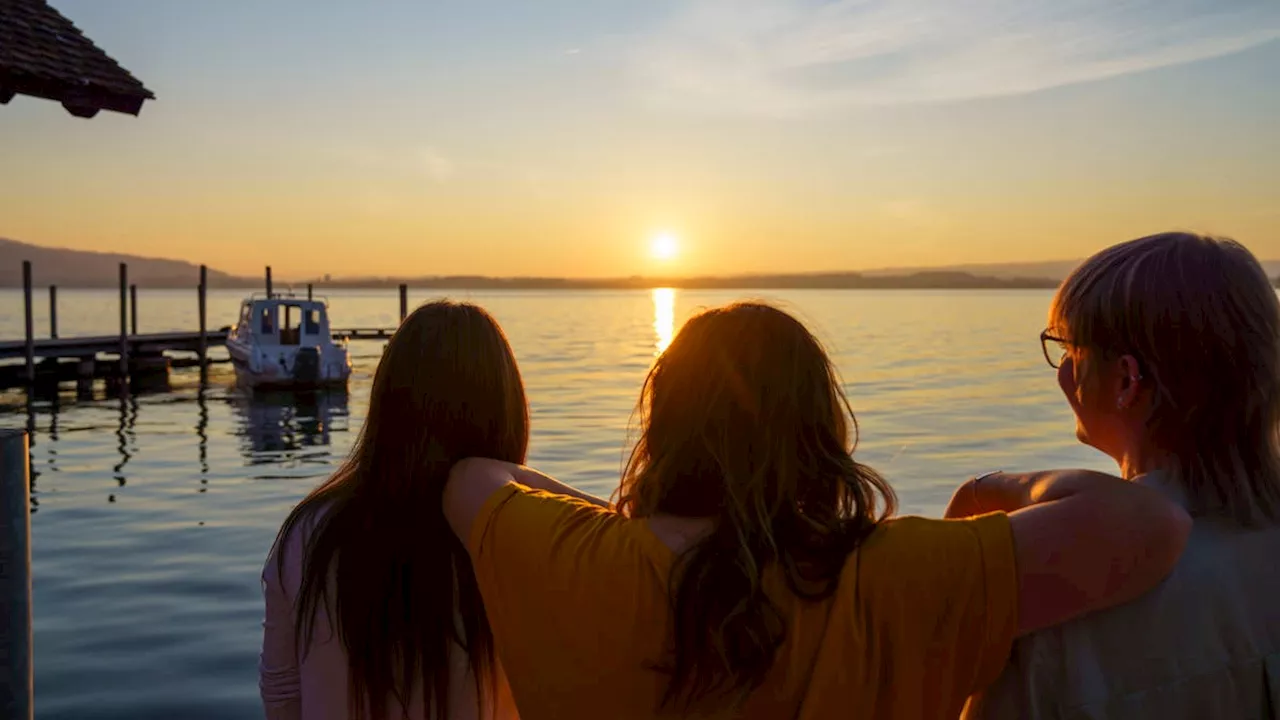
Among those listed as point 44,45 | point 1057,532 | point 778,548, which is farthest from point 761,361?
point 44,45

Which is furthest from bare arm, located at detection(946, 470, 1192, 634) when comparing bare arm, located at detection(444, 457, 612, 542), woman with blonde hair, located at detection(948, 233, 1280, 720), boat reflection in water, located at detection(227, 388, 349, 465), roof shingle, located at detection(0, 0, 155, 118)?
boat reflection in water, located at detection(227, 388, 349, 465)

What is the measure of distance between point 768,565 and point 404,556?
95cm

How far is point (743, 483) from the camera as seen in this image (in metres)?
1.60

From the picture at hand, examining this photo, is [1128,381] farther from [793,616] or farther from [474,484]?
[474,484]

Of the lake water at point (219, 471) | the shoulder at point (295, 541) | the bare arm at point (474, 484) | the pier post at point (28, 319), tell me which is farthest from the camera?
the pier post at point (28, 319)

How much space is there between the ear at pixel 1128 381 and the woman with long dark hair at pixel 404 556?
95cm

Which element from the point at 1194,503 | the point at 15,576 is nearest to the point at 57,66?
the point at 15,576

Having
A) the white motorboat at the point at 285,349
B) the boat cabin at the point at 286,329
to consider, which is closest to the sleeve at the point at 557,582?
the white motorboat at the point at 285,349

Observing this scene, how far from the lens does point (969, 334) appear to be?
67.9 m

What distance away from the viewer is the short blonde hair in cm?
165

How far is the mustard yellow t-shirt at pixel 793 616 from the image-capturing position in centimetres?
150

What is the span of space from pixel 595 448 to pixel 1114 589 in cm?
2076

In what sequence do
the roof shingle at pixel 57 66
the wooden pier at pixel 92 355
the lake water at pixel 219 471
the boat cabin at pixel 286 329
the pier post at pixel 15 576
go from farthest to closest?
1. the boat cabin at pixel 286 329
2. the wooden pier at pixel 92 355
3. the lake water at pixel 219 471
4. the roof shingle at pixel 57 66
5. the pier post at pixel 15 576

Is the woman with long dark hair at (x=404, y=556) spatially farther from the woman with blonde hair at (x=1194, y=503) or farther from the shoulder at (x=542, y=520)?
the woman with blonde hair at (x=1194, y=503)
